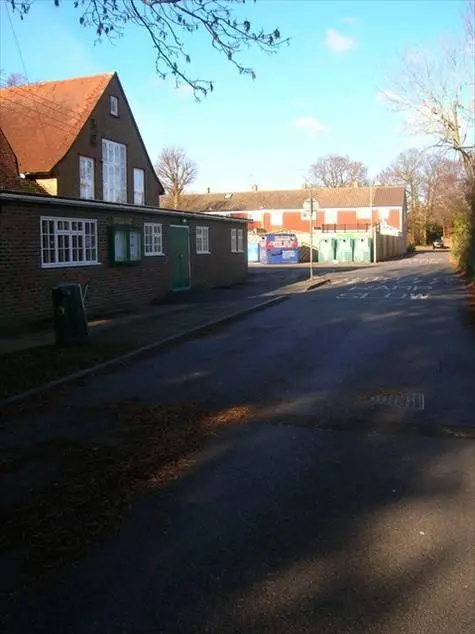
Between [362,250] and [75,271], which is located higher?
[362,250]

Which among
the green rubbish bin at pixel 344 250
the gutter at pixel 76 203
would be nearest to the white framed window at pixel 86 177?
the gutter at pixel 76 203

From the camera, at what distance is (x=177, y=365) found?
1050 centimetres

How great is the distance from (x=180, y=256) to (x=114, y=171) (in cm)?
1211

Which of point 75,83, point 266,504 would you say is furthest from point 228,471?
point 75,83

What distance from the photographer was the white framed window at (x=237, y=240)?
29625mm

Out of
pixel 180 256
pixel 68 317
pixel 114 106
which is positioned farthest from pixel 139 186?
pixel 68 317

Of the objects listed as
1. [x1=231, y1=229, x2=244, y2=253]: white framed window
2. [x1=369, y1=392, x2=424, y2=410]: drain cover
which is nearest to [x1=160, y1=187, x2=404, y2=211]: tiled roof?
[x1=231, y1=229, x2=244, y2=253]: white framed window

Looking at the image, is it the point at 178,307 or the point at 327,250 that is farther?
the point at 327,250

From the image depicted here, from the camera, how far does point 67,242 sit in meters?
16.5

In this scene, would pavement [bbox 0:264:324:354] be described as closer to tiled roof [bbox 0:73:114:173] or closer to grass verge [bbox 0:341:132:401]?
grass verge [bbox 0:341:132:401]

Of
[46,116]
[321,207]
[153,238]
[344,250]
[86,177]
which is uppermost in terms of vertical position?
[321,207]

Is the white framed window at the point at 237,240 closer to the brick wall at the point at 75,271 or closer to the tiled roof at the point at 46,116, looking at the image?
the brick wall at the point at 75,271

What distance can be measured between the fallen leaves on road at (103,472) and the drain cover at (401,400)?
1568 millimetres

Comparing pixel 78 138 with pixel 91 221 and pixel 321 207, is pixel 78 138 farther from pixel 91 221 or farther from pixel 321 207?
pixel 321 207
